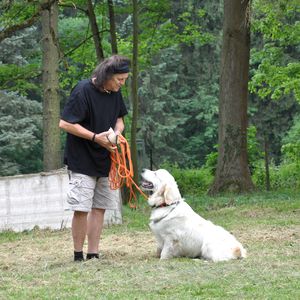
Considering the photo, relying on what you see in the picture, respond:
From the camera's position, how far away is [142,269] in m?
7.13

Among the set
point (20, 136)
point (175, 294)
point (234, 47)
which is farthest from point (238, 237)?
point (20, 136)

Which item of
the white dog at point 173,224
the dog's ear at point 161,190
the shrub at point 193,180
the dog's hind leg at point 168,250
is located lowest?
the shrub at point 193,180

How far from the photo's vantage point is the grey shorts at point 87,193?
7508mm

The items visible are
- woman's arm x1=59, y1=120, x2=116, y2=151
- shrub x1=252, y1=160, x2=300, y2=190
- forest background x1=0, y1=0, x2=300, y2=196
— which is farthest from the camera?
shrub x1=252, y1=160, x2=300, y2=190

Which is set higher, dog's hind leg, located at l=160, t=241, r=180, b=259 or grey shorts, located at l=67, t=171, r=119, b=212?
grey shorts, located at l=67, t=171, r=119, b=212

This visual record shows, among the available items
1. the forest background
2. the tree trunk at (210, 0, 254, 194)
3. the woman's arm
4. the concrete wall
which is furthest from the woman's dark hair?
the tree trunk at (210, 0, 254, 194)

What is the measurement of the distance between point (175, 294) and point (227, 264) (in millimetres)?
1520

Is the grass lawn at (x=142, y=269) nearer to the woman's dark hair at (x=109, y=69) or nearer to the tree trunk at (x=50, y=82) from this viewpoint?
the woman's dark hair at (x=109, y=69)

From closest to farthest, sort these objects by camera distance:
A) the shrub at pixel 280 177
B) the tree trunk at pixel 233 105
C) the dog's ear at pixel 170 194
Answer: the dog's ear at pixel 170 194 < the tree trunk at pixel 233 105 < the shrub at pixel 280 177

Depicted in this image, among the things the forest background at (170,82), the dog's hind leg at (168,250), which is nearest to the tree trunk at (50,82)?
the forest background at (170,82)

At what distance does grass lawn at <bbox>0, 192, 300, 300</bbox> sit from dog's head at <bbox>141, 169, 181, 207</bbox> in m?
0.63

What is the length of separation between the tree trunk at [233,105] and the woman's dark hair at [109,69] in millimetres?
10585

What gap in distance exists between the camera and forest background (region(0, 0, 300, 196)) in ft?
69.7

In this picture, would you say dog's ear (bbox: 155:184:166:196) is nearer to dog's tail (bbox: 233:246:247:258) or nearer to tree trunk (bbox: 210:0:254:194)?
dog's tail (bbox: 233:246:247:258)
